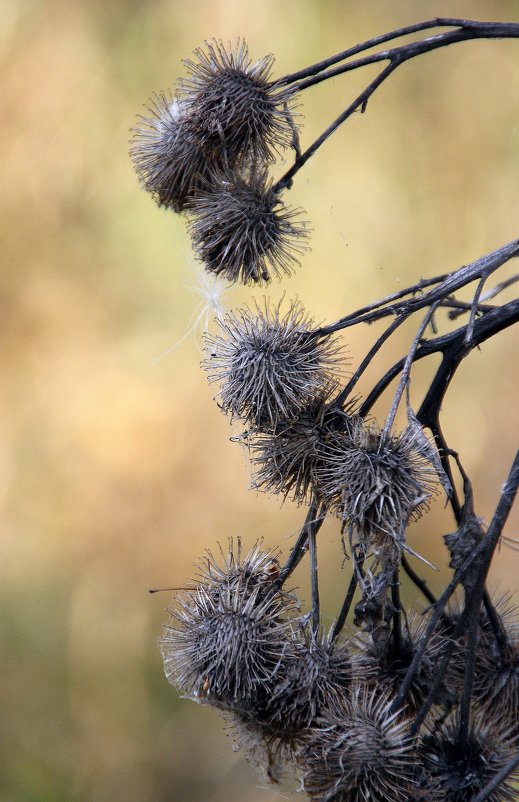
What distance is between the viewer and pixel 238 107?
105 cm

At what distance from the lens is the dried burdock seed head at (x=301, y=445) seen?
1.03m

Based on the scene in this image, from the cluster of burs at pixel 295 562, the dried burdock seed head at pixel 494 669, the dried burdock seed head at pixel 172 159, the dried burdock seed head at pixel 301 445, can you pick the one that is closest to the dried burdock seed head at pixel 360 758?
the cluster of burs at pixel 295 562

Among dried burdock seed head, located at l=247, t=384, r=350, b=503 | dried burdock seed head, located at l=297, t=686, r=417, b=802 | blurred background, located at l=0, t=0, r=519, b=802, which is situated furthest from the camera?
blurred background, located at l=0, t=0, r=519, b=802

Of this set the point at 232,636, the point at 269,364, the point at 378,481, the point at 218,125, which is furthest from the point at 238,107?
the point at 232,636

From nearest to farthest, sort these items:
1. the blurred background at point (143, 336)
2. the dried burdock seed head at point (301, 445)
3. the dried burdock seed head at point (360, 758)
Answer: the dried burdock seed head at point (360, 758) → the dried burdock seed head at point (301, 445) → the blurred background at point (143, 336)

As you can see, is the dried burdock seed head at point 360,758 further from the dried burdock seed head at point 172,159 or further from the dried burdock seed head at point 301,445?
the dried burdock seed head at point 172,159

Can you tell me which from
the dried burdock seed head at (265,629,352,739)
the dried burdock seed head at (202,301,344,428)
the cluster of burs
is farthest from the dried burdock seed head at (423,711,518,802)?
the dried burdock seed head at (202,301,344,428)

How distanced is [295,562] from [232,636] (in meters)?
0.12

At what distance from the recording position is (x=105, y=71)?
279 cm

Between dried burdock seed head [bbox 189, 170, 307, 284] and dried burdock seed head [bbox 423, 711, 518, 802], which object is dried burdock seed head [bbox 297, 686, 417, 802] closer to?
dried burdock seed head [bbox 423, 711, 518, 802]

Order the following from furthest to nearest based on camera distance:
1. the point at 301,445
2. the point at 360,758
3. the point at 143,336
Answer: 1. the point at 143,336
2. the point at 301,445
3. the point at 360,758

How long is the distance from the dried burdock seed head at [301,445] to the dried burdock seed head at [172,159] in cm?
32

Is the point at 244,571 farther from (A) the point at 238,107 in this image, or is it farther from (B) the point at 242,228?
(A) the point at 238,107

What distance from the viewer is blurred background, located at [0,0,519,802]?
2570mm
